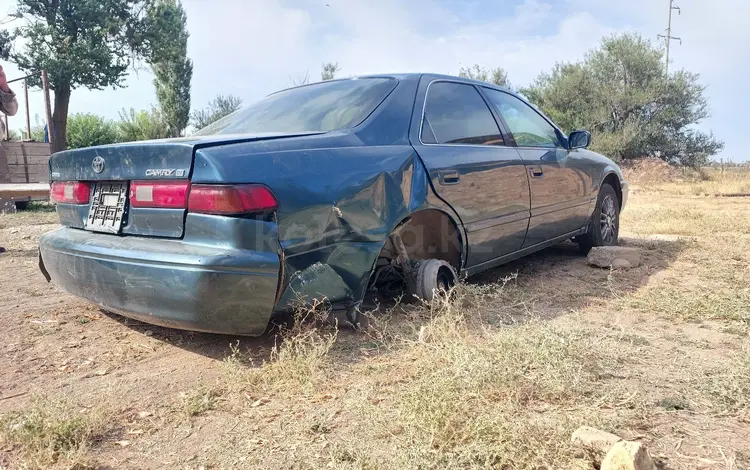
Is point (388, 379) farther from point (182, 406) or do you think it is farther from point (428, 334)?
point (182, 406)

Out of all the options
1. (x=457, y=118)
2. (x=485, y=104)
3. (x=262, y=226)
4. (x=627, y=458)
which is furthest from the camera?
(x=485, y=104)

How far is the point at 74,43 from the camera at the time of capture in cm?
2223

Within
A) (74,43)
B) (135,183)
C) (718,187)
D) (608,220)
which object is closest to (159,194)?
(135,183)

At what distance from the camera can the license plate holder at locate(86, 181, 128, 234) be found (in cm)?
268

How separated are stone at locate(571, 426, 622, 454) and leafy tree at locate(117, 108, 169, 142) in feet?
106

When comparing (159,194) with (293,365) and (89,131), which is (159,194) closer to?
(293,365)

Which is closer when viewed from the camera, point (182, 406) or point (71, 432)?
point (71, 432)

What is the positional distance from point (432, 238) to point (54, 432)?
2208mm

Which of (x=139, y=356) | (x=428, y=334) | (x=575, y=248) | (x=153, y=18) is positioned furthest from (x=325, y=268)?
(x=153, y=18)

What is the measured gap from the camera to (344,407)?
211 cm

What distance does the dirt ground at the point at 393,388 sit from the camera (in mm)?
1779

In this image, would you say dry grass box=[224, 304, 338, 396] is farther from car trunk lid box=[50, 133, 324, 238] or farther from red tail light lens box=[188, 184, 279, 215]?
car trunk lid box=[50, 133, 324, 238]

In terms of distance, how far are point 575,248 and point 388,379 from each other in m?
3.79

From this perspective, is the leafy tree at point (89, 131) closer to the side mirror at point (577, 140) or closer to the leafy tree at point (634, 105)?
the leafy tree at point (634, 105)
